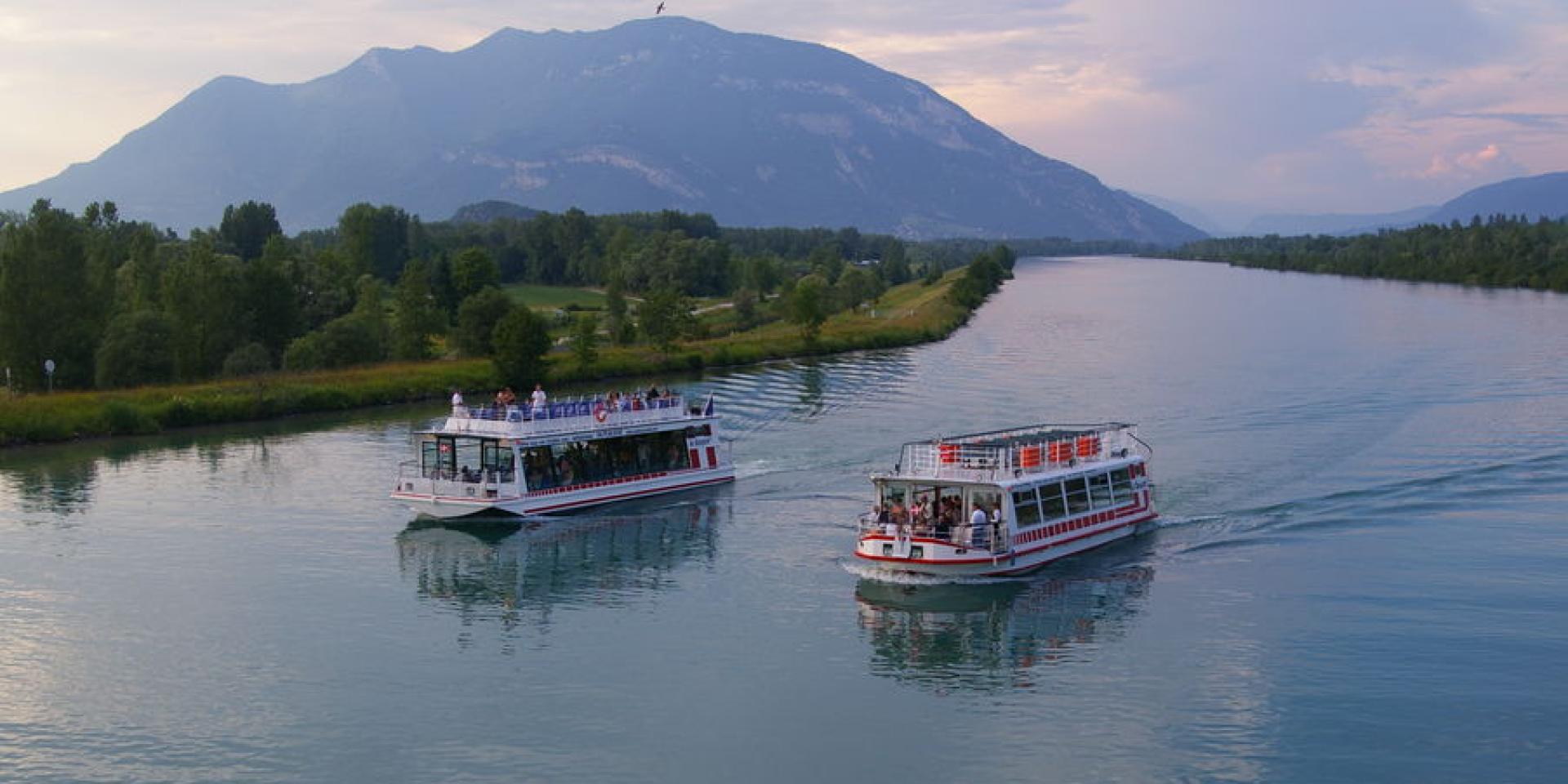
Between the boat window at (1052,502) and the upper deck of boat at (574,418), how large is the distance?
17.3m

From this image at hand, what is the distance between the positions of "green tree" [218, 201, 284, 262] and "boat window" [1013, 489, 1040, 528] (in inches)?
4768

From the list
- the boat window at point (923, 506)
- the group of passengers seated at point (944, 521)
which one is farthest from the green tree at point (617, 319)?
the group of passengers seated at point (944, 521)

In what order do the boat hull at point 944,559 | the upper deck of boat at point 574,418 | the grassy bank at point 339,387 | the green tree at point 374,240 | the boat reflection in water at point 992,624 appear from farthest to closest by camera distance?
the green tree at point 374,240, the grassy bank at point 339,387, the upper deck of boat at point 574,418, the boat hull at point 944,559, the boat reflection in water at point 992,624

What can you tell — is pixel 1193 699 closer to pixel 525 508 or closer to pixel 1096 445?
pixel 1096 445

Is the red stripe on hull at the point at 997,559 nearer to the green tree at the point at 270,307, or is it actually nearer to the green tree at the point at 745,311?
the green tree at the point at 270,307

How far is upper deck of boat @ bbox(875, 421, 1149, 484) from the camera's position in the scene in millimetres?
40438

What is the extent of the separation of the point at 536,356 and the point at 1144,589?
5677cm

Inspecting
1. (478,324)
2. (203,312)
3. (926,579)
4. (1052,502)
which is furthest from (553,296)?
(926,579)

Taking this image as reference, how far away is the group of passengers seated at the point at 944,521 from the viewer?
39.2 meters

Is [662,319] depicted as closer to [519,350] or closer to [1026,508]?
[519,350]

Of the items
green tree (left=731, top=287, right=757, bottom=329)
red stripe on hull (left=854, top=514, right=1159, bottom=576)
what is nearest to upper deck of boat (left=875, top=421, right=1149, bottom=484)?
red stripe on hull (left=854, top=514, right=1159, bottom=576)

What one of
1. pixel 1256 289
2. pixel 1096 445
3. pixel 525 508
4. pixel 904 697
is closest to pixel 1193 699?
pixel 904 697

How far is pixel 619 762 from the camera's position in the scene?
27578 millimetres

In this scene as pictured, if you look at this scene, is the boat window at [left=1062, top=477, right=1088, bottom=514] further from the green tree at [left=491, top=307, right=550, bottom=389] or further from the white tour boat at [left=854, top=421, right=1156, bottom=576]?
the green tree at [left=491, top=307, right=550, bottom=389]
